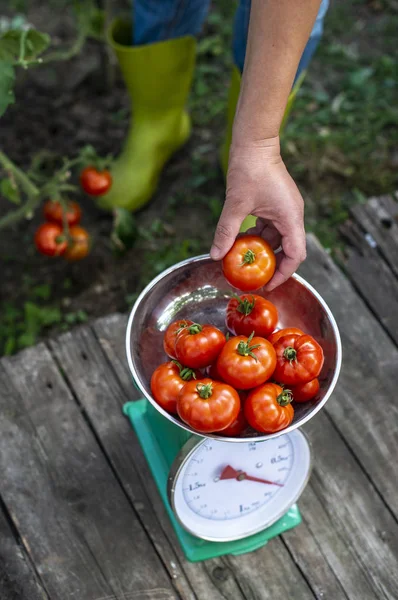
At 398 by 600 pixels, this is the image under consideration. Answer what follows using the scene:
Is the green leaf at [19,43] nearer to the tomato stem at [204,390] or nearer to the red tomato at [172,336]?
the red tomato at [172,336]

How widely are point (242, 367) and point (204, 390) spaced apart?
75 millimetres

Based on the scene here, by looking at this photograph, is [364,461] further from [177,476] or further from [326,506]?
[177,476]

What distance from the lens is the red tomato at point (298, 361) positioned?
1.09 meters

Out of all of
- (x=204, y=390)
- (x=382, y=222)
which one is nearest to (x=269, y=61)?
(x=204, y=390)

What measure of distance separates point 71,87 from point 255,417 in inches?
78.8

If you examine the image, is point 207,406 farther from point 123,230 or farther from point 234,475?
point 123,230

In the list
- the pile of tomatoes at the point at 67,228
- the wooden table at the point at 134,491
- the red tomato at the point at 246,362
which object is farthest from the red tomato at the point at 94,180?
the red tomato at the point at 246,362

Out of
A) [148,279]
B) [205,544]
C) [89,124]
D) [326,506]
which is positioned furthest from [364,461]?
[89,124]

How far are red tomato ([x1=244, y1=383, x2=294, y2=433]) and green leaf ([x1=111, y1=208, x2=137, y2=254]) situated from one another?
1.08 meters

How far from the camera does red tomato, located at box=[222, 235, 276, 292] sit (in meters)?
1.13

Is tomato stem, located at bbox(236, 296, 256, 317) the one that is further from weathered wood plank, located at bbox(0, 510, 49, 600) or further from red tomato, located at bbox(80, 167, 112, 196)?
red tomato, located at bbox(80, 167, 112, 196)

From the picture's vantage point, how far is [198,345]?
109cm

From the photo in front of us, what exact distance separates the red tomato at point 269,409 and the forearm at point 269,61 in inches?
18.2

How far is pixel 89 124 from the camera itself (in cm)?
254
